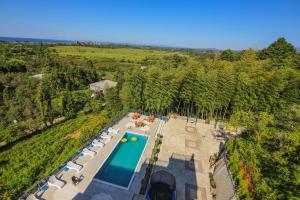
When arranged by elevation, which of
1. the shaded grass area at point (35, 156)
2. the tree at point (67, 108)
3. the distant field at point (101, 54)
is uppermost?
the distant field at point (101, 54)

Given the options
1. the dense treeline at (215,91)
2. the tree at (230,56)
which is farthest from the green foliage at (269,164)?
the tree at (230,56)

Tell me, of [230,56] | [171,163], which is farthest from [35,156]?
[230,56]

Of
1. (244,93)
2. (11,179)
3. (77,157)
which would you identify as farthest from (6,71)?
(244,93)

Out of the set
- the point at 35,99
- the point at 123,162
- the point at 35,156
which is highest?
the point at 35,99

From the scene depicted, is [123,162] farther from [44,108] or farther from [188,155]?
[44,108]

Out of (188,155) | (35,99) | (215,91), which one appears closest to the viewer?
(188,155)

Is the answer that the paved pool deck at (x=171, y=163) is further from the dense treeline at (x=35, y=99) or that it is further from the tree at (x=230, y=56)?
the tree at (x=230, y=56)
